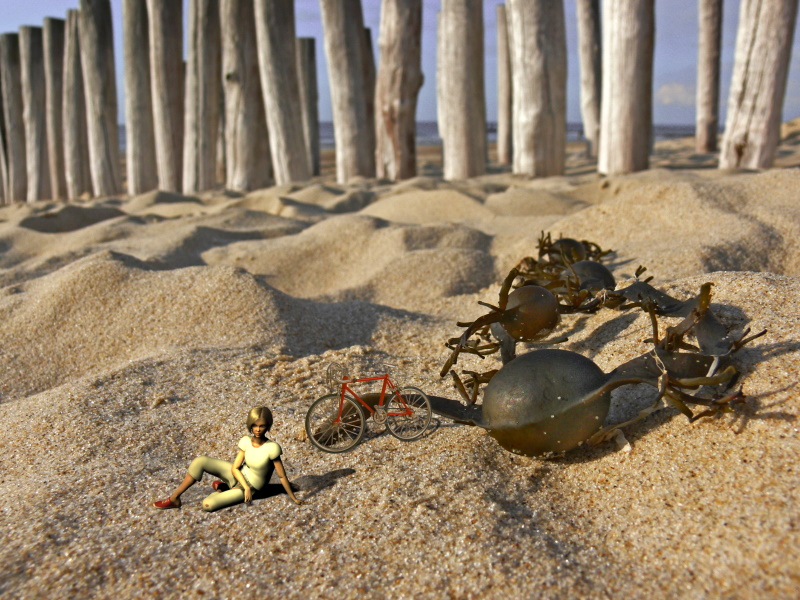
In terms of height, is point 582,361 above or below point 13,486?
above

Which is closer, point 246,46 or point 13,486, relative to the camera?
point 13,486

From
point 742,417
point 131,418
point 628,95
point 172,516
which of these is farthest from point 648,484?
point 628,95

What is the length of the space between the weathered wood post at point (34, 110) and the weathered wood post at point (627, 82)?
30.3 feet

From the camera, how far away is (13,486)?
1.27 metres

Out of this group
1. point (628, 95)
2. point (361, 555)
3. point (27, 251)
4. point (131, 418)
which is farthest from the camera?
point (628, 95)

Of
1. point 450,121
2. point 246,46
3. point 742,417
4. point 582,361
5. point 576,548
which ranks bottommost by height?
point 576,548

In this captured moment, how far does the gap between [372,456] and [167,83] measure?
7.76m

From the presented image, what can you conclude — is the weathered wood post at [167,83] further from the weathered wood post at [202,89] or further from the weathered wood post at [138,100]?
the weathered wood post at [202,89]

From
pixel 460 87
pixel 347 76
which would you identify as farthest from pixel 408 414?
pixel 347 76

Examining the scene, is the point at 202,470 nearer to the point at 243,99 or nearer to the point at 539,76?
the point at 539,76

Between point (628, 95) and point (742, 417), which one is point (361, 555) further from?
point (628, 95)

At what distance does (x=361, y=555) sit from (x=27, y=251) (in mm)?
4029

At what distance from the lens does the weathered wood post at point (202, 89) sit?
7523 mm

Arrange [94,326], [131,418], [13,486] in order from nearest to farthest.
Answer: [13,486], [131,418], [94,326]
